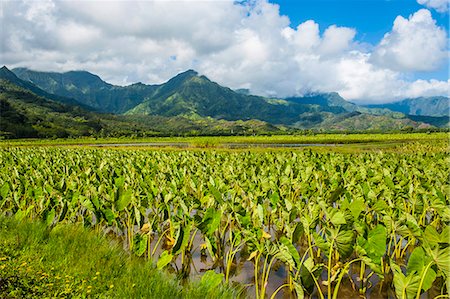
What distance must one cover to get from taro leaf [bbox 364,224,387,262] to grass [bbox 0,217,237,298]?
251 centimetres

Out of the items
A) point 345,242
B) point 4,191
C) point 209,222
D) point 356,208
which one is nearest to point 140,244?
point 209,222

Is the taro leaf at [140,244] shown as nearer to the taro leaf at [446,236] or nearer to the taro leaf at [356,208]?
the taro leaf at [356,208]

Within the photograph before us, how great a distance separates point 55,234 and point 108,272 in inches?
99.0

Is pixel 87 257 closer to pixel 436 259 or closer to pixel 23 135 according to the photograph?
pixel 436 259

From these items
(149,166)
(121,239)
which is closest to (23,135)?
(149,166)

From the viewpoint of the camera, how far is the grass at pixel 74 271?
5.83 metres

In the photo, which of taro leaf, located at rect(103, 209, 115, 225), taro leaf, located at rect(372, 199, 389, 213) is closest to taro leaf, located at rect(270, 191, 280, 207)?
taro leaf, located at rect(372, 199, 389, 213)

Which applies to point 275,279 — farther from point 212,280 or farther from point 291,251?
point 212,280

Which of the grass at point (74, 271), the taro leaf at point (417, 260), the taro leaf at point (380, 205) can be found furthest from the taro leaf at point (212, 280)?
the taro leaf at point (380, 205)

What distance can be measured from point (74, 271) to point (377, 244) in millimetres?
5447

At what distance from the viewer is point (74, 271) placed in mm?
6633

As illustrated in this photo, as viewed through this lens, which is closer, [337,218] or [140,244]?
[337,218]

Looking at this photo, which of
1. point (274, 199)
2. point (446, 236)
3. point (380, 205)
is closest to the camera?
point (446, 236)

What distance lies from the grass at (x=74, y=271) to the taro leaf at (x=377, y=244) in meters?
2.51
